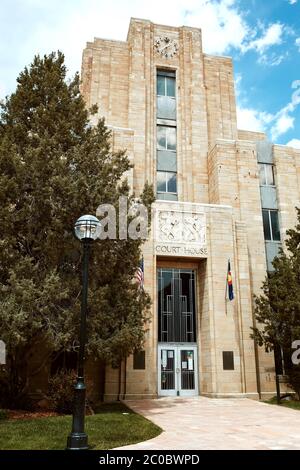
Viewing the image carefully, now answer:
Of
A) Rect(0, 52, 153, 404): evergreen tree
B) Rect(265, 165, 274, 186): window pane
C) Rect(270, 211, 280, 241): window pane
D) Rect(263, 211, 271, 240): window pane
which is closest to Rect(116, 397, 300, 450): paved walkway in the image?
Rect(0, 52, 153, 404): evergreen tree

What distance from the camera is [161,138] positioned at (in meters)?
27.9

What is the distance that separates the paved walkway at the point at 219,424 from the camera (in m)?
8.67

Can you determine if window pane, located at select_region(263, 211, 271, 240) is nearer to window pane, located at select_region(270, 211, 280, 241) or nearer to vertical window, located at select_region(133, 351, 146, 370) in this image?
window pane, located at select_region(270, 211, 280, 241)

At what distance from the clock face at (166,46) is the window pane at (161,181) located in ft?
30.7

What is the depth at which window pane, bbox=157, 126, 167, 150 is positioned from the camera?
2762cm

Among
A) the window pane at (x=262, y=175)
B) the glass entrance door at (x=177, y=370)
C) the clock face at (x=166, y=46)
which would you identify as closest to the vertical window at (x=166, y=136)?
the clock face at (x=166, y=46)

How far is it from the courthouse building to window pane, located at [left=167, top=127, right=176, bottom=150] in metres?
0.07

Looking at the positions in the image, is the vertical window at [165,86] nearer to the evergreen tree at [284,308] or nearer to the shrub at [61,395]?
the evergreen tree at [284,308]

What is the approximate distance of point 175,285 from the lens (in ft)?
72.3

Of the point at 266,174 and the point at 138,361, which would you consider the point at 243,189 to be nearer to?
the point at 266,174

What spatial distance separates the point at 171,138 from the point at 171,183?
347 cm

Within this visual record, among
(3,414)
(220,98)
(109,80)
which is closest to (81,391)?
(3,414)

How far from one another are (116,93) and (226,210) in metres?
12.1
